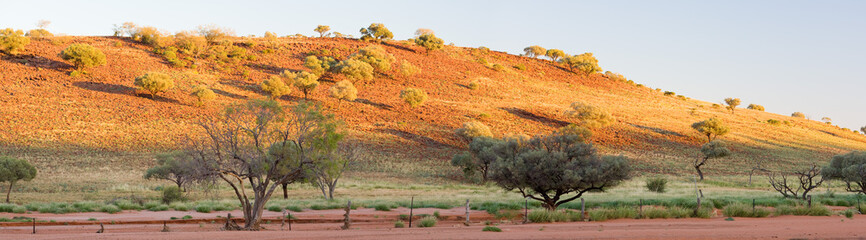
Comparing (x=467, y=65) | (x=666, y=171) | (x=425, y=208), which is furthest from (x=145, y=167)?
(x=467, y=65)

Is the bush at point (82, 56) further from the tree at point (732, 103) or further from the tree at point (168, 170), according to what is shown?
the tree at point (732, 103)

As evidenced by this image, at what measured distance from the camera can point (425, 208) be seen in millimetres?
29500

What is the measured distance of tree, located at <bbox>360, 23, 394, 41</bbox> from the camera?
116 metres

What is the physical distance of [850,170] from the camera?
35312mm

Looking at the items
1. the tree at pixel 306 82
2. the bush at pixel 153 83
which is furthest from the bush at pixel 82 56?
the tree at pixel 306 82

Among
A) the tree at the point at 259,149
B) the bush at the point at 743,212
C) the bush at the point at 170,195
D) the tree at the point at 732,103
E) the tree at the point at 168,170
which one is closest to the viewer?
the tree at the point at 259,149

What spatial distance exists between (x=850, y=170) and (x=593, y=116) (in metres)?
41.0

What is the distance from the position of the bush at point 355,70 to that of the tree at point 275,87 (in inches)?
449

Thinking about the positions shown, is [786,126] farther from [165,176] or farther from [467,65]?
[165,176]

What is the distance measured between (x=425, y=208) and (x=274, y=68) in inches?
2564

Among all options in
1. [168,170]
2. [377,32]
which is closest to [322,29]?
[377,32]

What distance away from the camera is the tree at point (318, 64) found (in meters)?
85.5

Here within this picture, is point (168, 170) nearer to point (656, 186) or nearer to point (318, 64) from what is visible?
point (656, 186)

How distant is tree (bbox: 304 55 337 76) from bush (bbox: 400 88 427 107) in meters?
13.6
